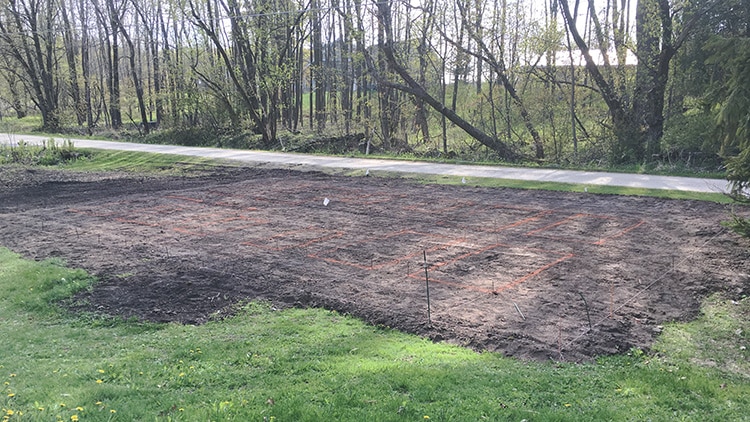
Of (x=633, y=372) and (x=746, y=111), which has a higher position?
(x=746, y=111)

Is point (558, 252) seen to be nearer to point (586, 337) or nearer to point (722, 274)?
point (722, 274)

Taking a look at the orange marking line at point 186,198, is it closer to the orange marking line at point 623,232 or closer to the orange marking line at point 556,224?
the orange marking line at point 556,224

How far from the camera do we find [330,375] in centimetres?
472

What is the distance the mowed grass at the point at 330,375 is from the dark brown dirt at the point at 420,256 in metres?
0.39

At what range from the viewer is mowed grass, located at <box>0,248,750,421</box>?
4078 millimetres

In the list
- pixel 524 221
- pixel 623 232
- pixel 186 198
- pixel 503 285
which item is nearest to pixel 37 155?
pixel 186 198

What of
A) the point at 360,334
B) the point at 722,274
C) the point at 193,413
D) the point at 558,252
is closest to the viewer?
the point at 193,413

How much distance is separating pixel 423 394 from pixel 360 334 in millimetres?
1548

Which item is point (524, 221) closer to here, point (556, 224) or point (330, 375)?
point (556, 224)

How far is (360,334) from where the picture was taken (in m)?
5.75

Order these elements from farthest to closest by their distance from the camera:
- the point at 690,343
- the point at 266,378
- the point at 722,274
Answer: the point at 722,274, the point at 690,343, the point at 266,378

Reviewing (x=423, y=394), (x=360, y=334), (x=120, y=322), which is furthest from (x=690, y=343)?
(x=120, y=322)

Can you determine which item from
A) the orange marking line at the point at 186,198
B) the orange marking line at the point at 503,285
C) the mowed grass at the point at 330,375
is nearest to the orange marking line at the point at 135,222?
the orange marking line at the point at 186,198

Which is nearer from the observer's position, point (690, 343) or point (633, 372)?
point (633, 372)
